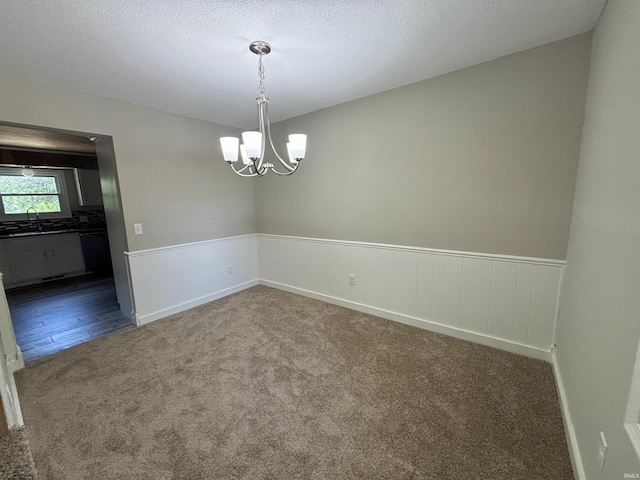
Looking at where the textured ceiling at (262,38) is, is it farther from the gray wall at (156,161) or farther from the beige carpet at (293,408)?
the beige carpet at (293,408)

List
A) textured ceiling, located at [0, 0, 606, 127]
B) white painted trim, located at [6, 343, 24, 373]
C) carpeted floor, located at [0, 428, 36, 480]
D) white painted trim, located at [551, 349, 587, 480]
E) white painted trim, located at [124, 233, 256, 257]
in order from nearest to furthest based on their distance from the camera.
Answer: carpeted floor, located at [0, 428, 36, 480], white painted trim, located at [551, 349, 587, 480], textured ceiling, located at [0, 0, 606, 127], white painted trim, located at [6, 343, 24, 373], white painted trim, located at [124, 233, 256, 257]

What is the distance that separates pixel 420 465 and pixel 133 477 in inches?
58.1

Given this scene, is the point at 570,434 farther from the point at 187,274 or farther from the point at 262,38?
the point at 187,274

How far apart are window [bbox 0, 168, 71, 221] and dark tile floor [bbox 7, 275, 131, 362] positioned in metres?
1.42

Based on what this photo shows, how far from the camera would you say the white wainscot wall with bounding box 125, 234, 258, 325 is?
3.06 meters

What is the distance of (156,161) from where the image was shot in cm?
310

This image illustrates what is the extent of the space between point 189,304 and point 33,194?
13.7 ft

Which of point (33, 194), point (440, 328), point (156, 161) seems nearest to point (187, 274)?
point (156, 161)

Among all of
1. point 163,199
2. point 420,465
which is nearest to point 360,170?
point 163,199

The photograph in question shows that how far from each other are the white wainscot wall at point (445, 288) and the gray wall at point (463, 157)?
4.6 inches

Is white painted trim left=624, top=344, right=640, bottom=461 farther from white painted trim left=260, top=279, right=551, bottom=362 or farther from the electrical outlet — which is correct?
white painted trim left=260, top=279, right=551, bottom=362

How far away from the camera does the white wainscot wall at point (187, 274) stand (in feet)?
10.0

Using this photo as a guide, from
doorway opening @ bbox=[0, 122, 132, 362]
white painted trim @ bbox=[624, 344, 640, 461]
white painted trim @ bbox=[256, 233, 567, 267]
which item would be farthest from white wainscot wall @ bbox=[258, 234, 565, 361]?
doorway opening @ bbox=[0, 122, 132, 362]

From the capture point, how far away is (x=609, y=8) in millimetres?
1484
